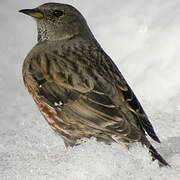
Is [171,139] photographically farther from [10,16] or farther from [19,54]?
[10,16]

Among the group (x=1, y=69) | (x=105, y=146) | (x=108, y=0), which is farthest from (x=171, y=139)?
(x=108, y=0)

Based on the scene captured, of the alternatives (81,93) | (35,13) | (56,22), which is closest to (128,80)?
(56,22)

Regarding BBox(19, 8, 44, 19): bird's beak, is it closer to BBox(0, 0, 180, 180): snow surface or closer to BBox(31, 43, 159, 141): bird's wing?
BBox(31, 43, 159, 141): bird's wing

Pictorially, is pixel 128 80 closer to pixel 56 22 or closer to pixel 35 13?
pixel 56 22

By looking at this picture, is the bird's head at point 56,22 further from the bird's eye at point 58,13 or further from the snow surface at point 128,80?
the snow surface at point 128,80

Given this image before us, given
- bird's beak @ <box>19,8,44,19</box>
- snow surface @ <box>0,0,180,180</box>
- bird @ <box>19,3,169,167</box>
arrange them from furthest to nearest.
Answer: bird's beak @ <box>19,8,44,19</box>, bird @ <box>19,3,169,167</box>, snow surface @ <box>0,0,180,180</box>

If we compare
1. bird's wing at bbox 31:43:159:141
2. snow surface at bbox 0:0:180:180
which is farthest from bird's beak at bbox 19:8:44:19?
snow surface at bbox 0:0:180:180
